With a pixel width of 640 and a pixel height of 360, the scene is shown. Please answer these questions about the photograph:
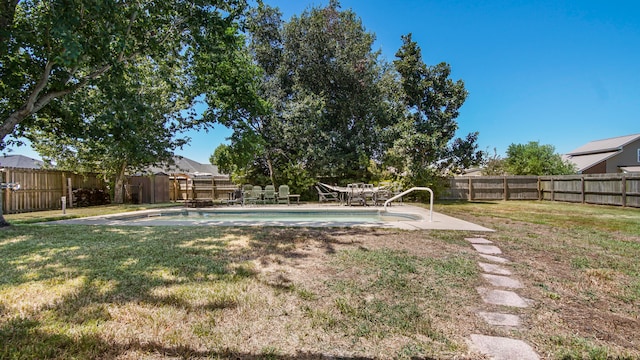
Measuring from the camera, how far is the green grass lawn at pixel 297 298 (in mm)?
2018

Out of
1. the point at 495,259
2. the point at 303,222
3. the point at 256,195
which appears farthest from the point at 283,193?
the point at 495,259

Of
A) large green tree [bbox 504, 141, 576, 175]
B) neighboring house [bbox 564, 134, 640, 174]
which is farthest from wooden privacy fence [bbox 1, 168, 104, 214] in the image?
neighboring house [bbox 564, 134, 640, 174]

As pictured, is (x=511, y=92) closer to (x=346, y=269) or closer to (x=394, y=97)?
(x=394, y=97)

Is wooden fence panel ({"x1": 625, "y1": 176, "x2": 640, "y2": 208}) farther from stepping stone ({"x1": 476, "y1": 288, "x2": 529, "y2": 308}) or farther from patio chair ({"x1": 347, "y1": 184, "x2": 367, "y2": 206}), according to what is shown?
stepping stone ({"x1": 476, "y1": 288, "x2": 529, "y2": 308})

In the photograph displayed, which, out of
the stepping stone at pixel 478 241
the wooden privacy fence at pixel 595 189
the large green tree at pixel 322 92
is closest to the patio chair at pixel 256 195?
the large green tree at pixel 322 92

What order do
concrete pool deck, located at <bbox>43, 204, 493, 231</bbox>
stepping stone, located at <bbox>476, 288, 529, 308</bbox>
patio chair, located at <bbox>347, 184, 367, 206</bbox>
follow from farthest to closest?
patio chair, located at <bbox>347, 184, 367, 206</bbox> < concrete pool deck, located at <bbox>43, 204, 493, 231</bbox> < stepping stone, located at <bbox>476, 288, 529, 308</bbox>

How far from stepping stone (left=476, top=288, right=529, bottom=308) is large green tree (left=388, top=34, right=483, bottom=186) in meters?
11.9

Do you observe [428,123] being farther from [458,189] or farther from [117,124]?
[117,124]

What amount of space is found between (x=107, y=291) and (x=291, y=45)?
588 inches

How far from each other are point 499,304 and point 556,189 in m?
16.6

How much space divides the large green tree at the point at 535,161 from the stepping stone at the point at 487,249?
19.1 meters

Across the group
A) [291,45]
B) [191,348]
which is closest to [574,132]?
[291,45]

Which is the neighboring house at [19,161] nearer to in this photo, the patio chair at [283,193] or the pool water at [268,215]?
the pool water at [268,215]

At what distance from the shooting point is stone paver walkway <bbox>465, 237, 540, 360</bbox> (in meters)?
1.98
